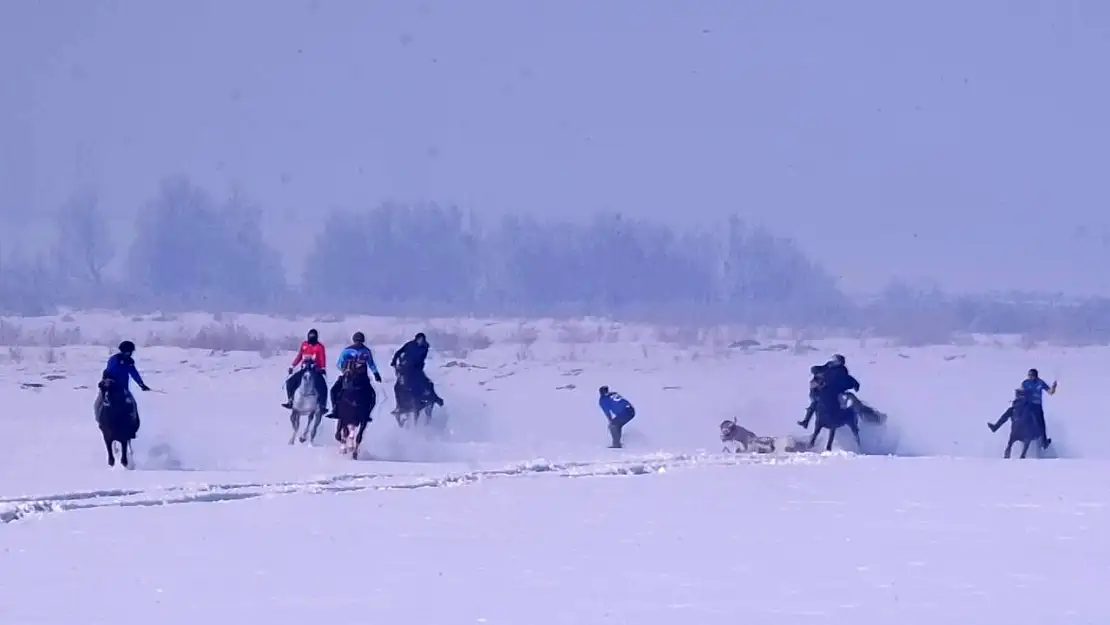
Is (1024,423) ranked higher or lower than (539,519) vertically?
higher

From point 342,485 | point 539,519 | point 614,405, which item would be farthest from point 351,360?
point 539,519

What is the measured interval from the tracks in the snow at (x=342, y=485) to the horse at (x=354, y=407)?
2.13m

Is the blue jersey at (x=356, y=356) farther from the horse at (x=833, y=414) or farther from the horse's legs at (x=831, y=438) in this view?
the horse's legs at (x=831, y=438)

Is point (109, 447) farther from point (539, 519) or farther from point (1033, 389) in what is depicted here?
point (1033, 389)

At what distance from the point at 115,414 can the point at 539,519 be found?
7364mm

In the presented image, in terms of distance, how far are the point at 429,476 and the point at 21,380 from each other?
67.3ft

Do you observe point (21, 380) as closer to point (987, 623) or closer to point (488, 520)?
point (488, 520)

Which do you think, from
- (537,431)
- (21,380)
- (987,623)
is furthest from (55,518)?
(21,380)

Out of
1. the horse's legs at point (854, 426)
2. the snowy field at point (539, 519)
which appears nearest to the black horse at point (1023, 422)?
the snowy field at point (539, 519)

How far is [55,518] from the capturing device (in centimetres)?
1686

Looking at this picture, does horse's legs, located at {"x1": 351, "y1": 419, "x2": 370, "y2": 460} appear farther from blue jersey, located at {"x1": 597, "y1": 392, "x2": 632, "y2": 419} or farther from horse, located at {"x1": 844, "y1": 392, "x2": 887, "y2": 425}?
horse, located at {"x1": 844, "y1": 392, "x2": 887, "y2": 425}

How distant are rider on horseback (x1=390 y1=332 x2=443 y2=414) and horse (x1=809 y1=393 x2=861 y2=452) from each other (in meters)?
6.36

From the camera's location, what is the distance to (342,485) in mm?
20125

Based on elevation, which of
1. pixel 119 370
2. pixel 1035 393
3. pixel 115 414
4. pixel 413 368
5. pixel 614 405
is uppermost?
pixel 119 370
